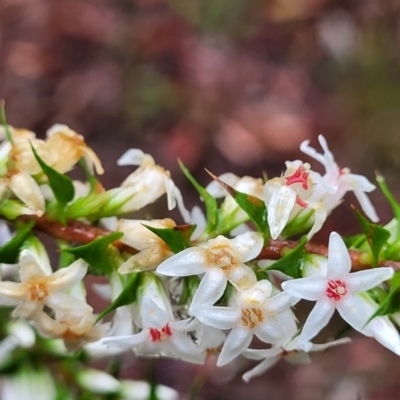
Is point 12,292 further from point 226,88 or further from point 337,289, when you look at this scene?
point 226,88

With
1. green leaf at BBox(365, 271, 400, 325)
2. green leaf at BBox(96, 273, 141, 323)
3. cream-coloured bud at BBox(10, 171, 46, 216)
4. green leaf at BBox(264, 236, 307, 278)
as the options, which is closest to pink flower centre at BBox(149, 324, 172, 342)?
green leaf at BBox(96, 273, 141, 323)

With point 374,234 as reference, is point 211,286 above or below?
below

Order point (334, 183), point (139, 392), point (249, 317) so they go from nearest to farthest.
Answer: point (249, 317) → point (334, 183) → point (139, 392)

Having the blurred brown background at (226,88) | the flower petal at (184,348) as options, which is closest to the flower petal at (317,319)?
the flower petal at (184,348)

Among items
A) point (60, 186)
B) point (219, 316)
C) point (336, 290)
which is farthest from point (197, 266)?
point (60, 186)

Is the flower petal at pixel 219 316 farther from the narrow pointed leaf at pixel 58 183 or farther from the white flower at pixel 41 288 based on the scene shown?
the narrow pointed leaf at pixel 58 183

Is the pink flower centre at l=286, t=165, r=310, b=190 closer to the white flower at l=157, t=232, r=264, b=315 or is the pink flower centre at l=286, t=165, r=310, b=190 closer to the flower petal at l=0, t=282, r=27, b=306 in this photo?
the white flower at l=157, t=232, r=264, b=315
